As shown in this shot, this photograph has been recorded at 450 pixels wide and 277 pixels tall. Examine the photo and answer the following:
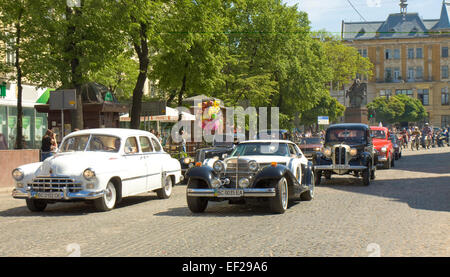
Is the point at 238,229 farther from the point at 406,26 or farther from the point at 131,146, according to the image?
the point at 406,26

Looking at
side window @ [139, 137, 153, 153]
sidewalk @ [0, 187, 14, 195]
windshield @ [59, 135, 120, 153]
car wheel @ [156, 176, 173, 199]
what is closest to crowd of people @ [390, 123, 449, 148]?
car wheel @ [156, 176, 173, 199]

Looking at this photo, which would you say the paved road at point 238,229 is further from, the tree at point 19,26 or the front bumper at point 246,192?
the tree at point 19,26

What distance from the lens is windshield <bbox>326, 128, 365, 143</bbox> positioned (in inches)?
828

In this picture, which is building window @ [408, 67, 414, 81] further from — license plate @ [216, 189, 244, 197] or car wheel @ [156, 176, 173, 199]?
license plate @ [216, 189, 244, 197]

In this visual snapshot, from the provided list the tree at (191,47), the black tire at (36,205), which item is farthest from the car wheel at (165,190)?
the tree at (191,47)

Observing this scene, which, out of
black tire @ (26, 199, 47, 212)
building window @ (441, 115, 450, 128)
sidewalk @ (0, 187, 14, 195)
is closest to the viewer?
black tire @ (26, 199, 47, 212)

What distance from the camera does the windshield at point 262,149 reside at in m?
13.1

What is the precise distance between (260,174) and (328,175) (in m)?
9.88

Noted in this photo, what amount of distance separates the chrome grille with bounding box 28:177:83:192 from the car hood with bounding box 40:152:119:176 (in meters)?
0.12

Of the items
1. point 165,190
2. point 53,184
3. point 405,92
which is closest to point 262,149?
point 165,190

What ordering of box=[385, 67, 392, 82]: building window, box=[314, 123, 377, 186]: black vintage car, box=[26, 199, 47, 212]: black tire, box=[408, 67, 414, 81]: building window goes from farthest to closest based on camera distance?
box=[385, 67, 392, 82]: building window < box=[408, 67, 414, 81]: building window < box=[314, 123, 377, 186]: black vintage car < box=[26, 199, 47, 212]: black tire

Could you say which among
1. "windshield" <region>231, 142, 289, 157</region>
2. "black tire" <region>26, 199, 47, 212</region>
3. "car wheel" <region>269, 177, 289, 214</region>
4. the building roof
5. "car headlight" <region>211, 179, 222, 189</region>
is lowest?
"black tire" <region>26, 199, 47, 212</region>

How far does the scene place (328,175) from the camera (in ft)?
69.1
